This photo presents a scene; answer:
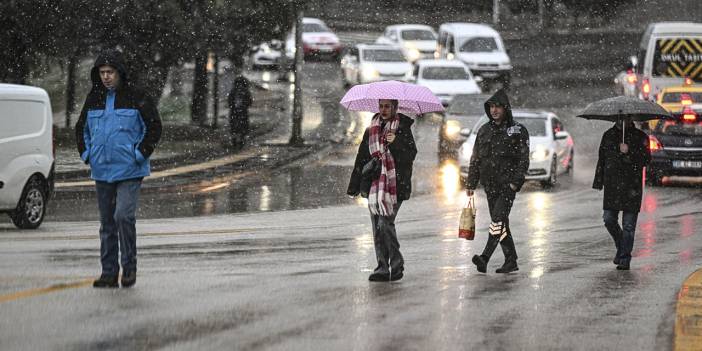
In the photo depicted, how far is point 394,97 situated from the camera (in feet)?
38.7

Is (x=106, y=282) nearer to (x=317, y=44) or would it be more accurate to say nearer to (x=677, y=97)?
(x=677, y=97)

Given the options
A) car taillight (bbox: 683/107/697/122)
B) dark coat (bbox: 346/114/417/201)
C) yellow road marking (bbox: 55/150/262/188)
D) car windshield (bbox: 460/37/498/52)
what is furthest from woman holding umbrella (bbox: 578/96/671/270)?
car windshield (bbox: 460/37/498/52)

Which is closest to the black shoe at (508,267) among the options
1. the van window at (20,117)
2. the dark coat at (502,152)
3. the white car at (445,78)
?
the dark coat at (502,152)

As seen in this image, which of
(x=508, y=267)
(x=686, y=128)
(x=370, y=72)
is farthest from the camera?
(x=370, y=72)

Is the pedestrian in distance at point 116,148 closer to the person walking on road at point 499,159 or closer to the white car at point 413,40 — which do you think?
the person walking on road at point 499,159

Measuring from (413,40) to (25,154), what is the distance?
38191 mm

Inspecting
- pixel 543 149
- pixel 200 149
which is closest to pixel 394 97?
pixel 543 149

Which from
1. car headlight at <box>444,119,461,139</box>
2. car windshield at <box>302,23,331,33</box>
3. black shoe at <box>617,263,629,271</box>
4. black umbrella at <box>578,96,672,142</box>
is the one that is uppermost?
black umbrella at <box>578,96,672,142</box>

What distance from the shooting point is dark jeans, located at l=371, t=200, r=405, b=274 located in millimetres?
11836

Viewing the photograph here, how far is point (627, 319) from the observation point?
10.1 m

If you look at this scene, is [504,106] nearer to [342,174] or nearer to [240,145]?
[342,174]

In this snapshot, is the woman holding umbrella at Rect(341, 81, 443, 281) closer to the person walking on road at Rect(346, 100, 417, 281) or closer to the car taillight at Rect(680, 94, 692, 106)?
the person walking on road at Rect(346, 100, 417, 281)

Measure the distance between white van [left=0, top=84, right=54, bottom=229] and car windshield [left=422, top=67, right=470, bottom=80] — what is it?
23.4m

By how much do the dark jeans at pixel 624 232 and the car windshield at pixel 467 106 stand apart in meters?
18.8
